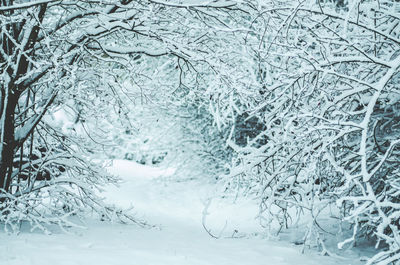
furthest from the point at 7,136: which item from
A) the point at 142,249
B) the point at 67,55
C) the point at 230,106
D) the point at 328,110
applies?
the point at 328,110

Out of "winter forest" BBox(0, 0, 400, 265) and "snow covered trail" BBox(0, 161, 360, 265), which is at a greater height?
"winter forest" BBox(0, 0, 400, 265)

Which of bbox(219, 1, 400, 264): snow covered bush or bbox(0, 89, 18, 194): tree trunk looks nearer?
bbox(219, 1, 400, 264): snow covered bush

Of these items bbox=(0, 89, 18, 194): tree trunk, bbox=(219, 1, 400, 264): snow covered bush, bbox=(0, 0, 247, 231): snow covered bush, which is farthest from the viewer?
bbox=(0, 89, 18, 194): tree trunk

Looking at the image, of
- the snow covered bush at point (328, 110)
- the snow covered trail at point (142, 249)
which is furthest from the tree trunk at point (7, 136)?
the snow covered bush at point (328, 110)

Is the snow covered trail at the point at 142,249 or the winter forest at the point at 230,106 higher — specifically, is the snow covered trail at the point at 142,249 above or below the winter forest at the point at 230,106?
below

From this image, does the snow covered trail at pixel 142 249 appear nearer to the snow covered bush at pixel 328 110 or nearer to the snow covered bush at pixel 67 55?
the snow covered bush at pixel 67 55

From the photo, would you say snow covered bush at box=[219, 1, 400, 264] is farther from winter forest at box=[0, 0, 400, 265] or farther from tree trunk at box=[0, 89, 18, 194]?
tree trunk at box=[0, 89, 18, 194]

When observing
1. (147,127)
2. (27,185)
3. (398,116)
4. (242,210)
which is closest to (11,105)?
(27,185)

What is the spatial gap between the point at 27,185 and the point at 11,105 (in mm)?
1153

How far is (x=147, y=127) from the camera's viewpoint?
13453mm

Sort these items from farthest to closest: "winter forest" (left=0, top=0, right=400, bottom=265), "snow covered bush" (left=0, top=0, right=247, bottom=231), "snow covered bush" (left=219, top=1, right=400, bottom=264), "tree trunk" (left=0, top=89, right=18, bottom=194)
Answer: "tree trunk" (left=0, top=89, right=18, bottom=194) < "snow covered bush" (left=0, top=0, right=247, bottom=231) < "snow covered bush" (left=219, top=1, right=400, bottom=264) < "winter forest" (left=0, top=0, right=400, bottom=265)

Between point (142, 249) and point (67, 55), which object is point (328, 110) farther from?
point (67, 55)

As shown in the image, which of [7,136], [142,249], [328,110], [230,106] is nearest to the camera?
[328,110]

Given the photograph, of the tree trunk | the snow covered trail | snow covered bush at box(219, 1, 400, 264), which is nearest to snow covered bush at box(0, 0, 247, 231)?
the tree trunk
